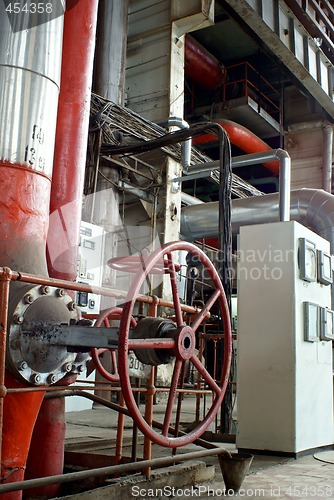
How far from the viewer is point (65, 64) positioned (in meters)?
2.70

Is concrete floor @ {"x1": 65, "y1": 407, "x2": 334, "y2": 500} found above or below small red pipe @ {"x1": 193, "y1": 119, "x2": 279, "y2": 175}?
below

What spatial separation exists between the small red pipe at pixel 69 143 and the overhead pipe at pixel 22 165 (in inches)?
16.6

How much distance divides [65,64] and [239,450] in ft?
9.65

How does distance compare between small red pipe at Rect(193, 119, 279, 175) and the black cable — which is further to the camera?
small red pipe at Rect(193, 119, 279, 175)

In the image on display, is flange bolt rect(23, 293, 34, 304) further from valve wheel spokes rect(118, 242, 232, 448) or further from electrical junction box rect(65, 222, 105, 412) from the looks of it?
electrical junction box rect(65, 222, 105, 412)

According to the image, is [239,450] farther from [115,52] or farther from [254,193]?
[254,193]

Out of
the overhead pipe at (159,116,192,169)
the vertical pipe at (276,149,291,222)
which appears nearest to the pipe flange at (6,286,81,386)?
the vertical pipe at (276,149,291,222)

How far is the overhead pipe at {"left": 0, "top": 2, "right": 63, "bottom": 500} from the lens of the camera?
206 cm

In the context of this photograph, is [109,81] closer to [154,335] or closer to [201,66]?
[201,66]

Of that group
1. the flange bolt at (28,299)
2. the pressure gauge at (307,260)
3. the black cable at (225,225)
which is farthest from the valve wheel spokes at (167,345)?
the black cable at (225,225)

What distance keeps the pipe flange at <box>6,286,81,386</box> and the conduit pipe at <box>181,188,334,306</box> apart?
6.73 metres

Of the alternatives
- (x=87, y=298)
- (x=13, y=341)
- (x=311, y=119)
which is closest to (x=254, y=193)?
(x=311, y=119)

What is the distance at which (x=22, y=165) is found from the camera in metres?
2.17

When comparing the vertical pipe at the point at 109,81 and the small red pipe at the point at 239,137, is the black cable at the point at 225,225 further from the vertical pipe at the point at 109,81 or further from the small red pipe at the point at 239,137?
the small red pipe at the point at 239,137
